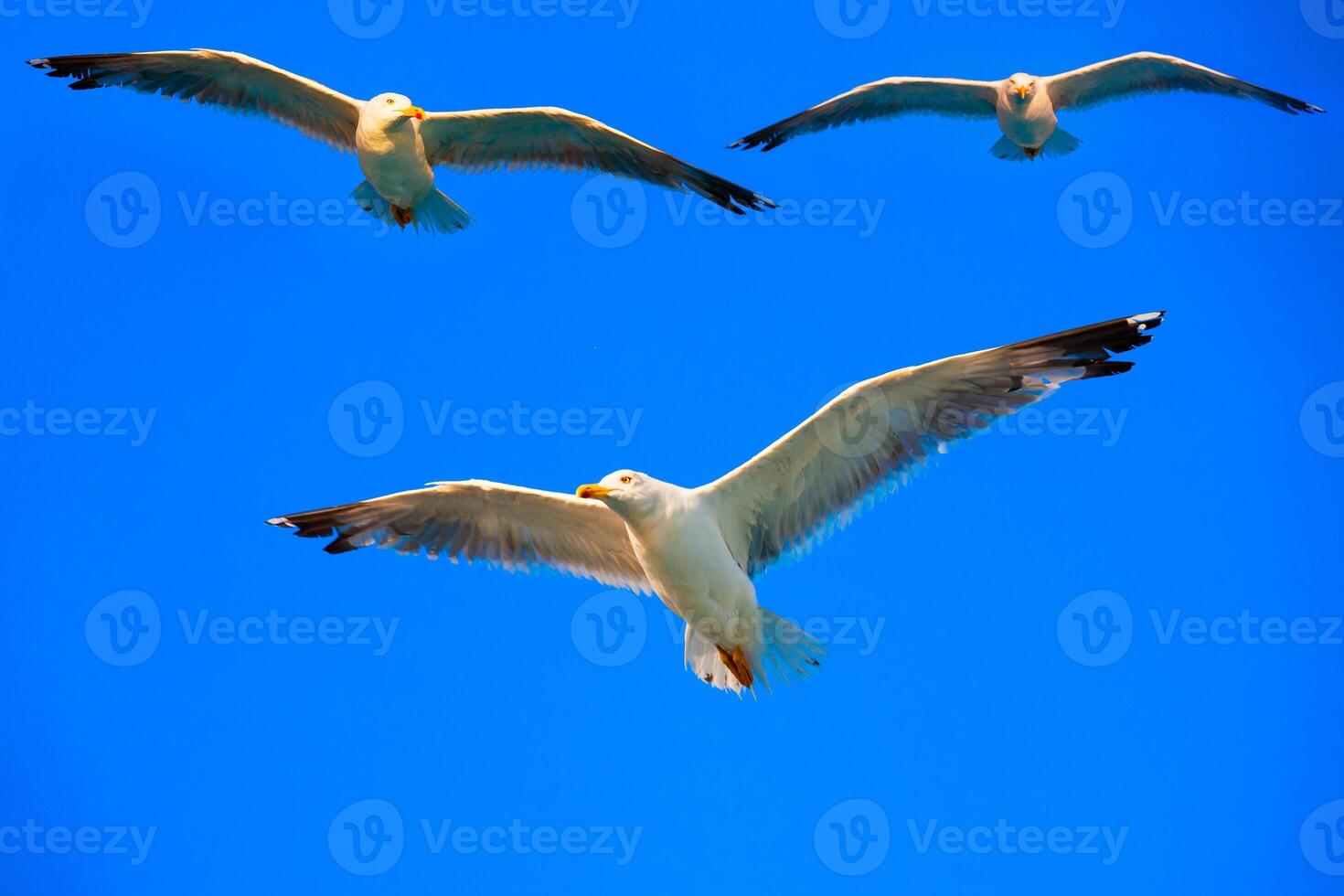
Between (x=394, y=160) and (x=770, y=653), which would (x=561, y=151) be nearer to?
(x=394, y=160)

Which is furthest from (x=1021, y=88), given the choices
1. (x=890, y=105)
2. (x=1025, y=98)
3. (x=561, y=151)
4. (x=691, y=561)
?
(x=691, y=561)

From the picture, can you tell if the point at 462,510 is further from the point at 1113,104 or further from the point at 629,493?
the point at 1113,104

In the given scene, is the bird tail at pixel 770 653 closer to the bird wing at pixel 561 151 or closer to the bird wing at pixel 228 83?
the bird wing at pixel 561 151

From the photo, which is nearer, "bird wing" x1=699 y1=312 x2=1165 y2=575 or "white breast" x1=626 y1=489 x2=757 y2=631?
"bird wing" x1=699 y1=312 x2=1165 y2=575

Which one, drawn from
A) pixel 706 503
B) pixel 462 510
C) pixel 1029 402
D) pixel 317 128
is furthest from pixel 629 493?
pixel 317 128

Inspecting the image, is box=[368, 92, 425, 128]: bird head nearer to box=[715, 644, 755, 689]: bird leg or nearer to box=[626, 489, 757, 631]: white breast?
box=[626, 489, 757, 631]: white breast

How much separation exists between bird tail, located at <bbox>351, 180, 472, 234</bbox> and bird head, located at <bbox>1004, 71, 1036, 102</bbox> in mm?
3055

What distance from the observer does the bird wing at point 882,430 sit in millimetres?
6695

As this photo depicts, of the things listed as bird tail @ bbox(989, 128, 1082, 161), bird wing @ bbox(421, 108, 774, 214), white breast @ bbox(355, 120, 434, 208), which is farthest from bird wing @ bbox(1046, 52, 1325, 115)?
white breast @ bbox(355, 120, 434, 208)

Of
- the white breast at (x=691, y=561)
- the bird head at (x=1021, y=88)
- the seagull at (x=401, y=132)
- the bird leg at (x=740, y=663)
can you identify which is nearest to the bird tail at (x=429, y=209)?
the seagull at (x=401, y=132)

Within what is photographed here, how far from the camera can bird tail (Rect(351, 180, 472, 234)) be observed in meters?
8.49

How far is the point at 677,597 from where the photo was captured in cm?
695

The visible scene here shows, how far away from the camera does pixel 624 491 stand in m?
6.75

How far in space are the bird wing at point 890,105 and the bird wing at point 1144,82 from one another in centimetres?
42
